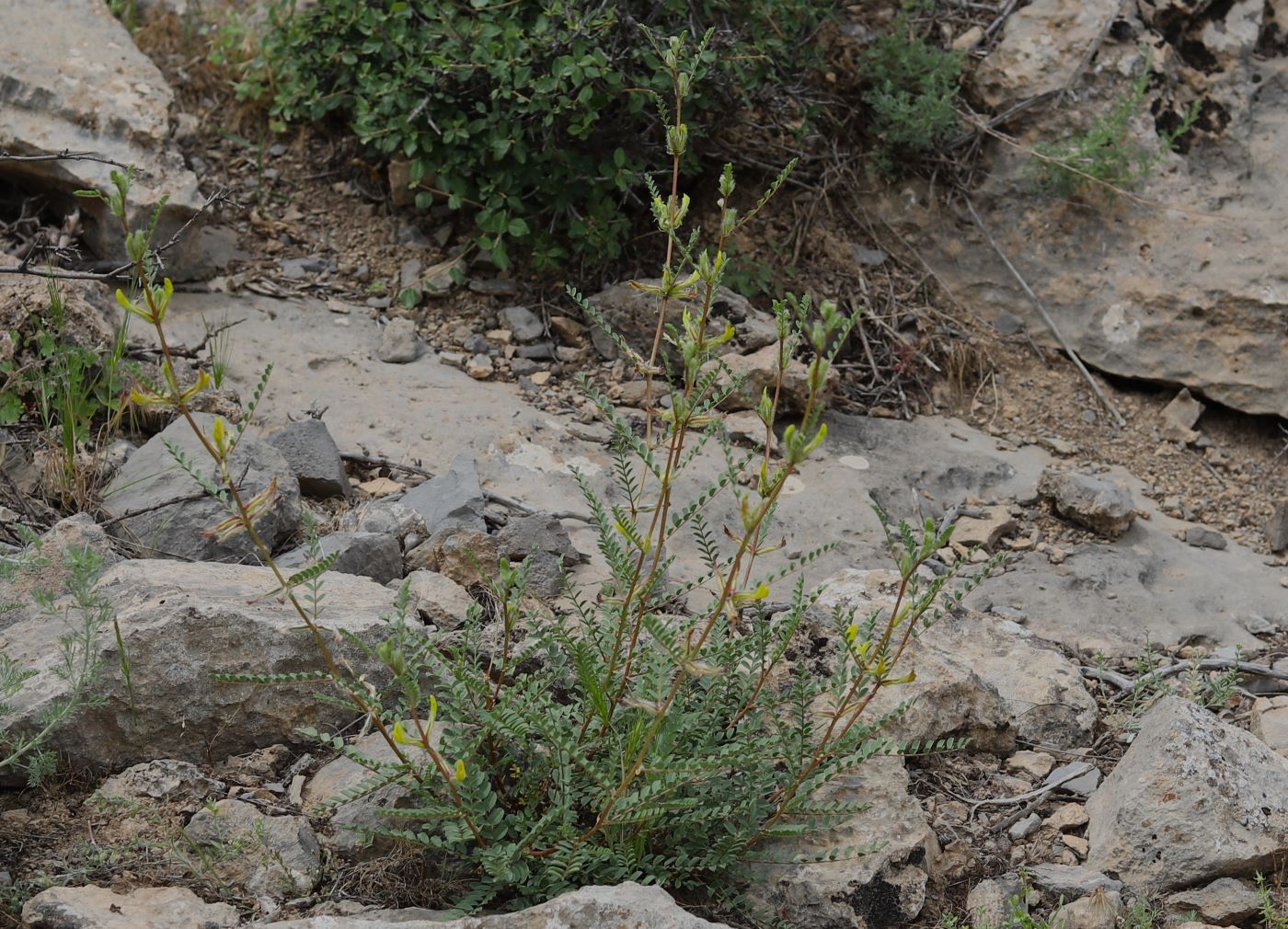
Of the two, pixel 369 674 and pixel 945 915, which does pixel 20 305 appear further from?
pixel 945 915

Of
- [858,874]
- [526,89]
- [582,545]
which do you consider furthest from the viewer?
[526,89]

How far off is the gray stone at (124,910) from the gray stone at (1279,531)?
4.07 metres

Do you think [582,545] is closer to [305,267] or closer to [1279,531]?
[305,267]

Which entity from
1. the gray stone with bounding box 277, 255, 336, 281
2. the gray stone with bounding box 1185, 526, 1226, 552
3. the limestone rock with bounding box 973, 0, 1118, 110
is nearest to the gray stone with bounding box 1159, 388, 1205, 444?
the gray stone with bounding box 1185, 526, 1226, 552

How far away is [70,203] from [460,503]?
2.39 m

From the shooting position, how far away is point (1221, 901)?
258 centimetres

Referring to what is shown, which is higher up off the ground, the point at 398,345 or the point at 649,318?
the point at 649,318

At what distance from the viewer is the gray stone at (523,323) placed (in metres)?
5.20

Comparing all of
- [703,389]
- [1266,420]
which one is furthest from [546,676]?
[1266,420]

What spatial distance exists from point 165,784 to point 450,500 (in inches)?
56.5

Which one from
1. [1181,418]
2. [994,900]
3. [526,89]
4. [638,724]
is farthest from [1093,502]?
[638,724]

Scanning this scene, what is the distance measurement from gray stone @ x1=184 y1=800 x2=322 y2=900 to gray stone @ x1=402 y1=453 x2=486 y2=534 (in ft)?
4.14

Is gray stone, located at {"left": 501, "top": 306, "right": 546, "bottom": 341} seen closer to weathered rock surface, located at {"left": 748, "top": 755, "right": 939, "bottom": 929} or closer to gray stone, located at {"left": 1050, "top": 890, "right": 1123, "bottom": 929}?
weathered rock surface, located at {"left": 748, "top": 755, "right": 939, "bottom": 929}

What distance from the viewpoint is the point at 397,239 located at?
5543mm
